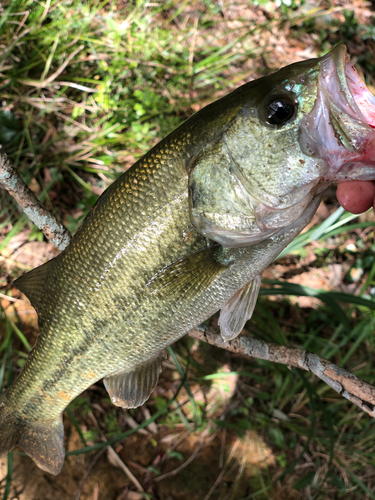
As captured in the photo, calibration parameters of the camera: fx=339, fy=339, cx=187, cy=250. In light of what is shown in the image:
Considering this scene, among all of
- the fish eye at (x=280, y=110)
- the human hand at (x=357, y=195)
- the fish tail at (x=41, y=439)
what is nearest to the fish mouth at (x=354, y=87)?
the fish eye at (x=280, y=110)

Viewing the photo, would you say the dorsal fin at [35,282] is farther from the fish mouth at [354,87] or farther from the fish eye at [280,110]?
the fish mouth at [354,87]

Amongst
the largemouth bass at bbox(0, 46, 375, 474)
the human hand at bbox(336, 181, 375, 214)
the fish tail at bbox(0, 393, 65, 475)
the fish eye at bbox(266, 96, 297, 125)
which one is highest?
the fish eye at bbox(266, 96, 297, 125)

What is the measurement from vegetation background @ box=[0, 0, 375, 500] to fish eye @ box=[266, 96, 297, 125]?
174cm

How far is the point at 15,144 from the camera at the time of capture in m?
2.75

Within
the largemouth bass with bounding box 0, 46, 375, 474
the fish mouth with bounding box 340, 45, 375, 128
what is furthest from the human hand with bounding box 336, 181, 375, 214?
the fish mouth with bounding box 340, 45, 375, 128

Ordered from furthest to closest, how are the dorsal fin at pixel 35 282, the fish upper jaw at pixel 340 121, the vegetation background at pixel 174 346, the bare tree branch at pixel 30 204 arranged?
the vegetation background at pixel 174 346 < the dorsal fin at pixel 35 282 < the bare tree branch at pixel 30 204 < the fish upper jaw at pixel 340 121

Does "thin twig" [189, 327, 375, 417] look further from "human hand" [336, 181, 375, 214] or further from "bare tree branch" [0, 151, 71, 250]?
"bare tree branch" [0, 151, 71, 250]

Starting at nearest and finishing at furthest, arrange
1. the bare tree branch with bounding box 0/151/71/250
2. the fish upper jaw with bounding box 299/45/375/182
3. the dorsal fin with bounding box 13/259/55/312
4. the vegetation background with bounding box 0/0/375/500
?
the fish upper jaw with bounding box 299/45/375/182 → the bare tree branch with bounding box 0/151/71/250 → the dorsal fin with bounding box 13/259/55/312 → the vegetation background with bounding box 0/0/375/500

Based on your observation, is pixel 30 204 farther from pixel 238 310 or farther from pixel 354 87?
pixel 354 87

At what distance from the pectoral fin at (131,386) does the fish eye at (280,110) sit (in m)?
1.21

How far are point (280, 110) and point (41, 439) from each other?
187 centimetres

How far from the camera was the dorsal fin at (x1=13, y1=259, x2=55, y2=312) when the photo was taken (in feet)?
5.34

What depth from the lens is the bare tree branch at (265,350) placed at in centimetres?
126

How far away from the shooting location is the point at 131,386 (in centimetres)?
163
